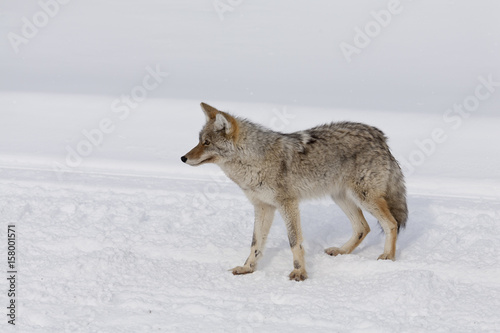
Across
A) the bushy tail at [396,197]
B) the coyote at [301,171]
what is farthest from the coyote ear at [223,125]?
the bushy tail at [396,197]

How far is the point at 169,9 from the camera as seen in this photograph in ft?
79.0

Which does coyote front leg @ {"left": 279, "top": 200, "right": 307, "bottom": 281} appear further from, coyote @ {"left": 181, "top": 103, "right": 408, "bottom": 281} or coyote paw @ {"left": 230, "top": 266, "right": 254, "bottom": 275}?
coyote paw @ {"left": 230, "top": 266, "right": 254, "bottom": 275}

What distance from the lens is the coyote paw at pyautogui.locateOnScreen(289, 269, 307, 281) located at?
617 cm

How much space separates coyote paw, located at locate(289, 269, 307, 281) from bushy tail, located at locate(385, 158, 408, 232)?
1.31 metres

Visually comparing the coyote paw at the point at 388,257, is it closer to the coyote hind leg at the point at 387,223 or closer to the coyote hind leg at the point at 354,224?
the coyote hind leg at the point at 387,223

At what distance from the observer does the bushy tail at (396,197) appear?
6855mm

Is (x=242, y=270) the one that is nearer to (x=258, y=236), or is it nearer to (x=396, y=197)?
(x=258, y=236)

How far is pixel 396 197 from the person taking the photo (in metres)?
6.92

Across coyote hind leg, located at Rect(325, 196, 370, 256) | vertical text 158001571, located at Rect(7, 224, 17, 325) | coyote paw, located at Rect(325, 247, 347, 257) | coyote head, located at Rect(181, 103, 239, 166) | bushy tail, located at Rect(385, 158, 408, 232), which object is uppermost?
coyote head, located at Rect(181, 103, 239, 166)

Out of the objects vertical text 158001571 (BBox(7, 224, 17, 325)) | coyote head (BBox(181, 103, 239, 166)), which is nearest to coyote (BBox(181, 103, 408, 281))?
coyote head (BBox(181, 103, 239, 166))

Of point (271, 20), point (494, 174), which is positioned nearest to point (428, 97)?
point (494, 174)

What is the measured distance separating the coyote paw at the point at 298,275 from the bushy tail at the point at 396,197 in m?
1.31

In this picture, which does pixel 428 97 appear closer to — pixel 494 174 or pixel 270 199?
pixel 494 174

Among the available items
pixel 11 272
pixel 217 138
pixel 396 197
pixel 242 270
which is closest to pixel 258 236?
pixel 242 270
